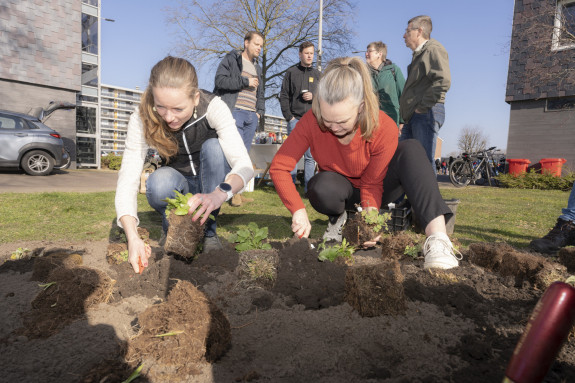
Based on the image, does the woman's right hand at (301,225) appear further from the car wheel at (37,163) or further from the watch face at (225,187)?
the car wheel at (37,163)

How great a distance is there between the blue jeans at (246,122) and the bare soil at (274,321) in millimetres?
3414

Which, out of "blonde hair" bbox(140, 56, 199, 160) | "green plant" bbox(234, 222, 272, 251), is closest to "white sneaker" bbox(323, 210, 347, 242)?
"green plant" bbox(234, 222, 272, 251)

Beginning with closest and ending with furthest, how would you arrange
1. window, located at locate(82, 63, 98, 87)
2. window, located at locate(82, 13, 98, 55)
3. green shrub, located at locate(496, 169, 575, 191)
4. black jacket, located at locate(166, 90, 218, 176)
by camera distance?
black jacket, located at locate(166, 90, 218, 176), green shrub, located at locate(496, 169, 575, 191), window, located at locate(82, 13, 98, 55), window, located at locate(82, 63, 98, 87)

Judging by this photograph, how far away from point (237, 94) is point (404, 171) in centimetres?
346

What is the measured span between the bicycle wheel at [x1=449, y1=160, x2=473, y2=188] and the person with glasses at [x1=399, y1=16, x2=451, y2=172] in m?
9.28

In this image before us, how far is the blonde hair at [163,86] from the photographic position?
2.34 metres

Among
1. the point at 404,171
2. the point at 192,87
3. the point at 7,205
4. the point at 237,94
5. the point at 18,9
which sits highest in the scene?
the point at 18,9

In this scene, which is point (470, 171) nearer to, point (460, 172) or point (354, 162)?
point (460, 172)

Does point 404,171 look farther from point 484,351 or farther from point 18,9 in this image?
point 18,9

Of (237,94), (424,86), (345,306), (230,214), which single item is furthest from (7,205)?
(424,86)

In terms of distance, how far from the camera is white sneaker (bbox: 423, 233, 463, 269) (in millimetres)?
2268

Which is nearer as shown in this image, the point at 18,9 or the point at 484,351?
the point at 484,351

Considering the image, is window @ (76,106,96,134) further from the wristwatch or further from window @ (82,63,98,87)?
the wristwatch

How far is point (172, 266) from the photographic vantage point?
7.53 ft
